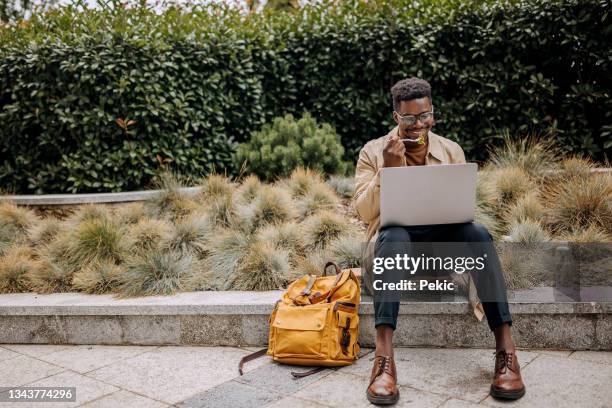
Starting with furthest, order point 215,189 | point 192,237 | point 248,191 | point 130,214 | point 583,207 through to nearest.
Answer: point 215,189
point 248,191
point 130,214
point 192,237
point 583,207

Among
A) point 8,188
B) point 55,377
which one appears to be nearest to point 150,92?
point 8,188

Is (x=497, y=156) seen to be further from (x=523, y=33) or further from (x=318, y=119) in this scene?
(x=318, y=119)

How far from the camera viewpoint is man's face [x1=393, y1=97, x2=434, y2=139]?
11.8ft

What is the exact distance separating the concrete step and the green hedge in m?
2.55

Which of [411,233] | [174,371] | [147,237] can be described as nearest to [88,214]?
[147,237]

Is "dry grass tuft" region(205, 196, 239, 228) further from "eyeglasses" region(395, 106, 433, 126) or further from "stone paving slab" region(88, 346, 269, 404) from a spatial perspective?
"eyeglasses" region(395, 106, 433, 126)

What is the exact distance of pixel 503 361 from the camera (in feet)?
10.3

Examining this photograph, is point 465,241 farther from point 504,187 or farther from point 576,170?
point 576,170

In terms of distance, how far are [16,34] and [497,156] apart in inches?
230

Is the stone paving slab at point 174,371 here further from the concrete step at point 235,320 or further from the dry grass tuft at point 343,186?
the dry grass tuft at point 343,186

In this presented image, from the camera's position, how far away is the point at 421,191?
325 cm

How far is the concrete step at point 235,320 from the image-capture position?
12.0 feet

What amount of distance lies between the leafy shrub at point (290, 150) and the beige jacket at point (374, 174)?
9.01 ft

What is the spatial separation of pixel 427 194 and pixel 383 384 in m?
1.05
